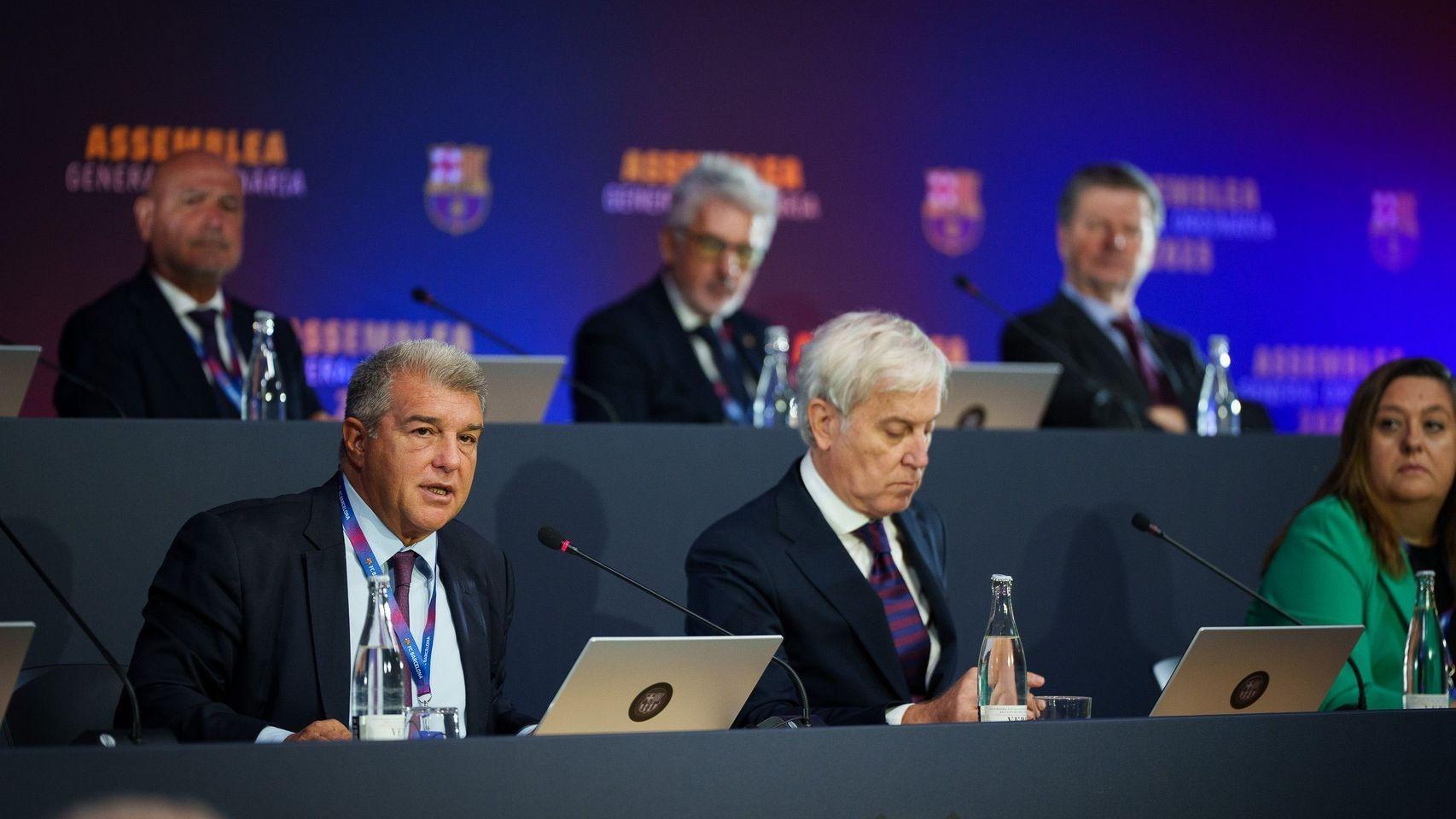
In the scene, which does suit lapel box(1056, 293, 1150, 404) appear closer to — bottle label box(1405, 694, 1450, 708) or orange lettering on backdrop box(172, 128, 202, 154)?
bottle label box(1405, 694, 1450, 708)

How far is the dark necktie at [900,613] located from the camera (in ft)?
11.1

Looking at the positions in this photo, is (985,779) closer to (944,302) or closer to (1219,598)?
(1219,598)

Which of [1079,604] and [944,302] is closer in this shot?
[1079,604]

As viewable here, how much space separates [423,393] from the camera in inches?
115

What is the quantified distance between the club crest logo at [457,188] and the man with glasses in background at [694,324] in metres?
0.97

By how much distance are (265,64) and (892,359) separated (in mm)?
3560

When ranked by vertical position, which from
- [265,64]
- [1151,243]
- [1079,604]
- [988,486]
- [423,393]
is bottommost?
[1079,604]

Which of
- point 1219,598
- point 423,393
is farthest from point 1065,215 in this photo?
point 423,393

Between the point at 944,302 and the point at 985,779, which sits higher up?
the point at 944,302

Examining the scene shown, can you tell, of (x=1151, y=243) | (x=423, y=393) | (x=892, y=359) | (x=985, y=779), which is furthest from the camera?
(x=1151, y=243)

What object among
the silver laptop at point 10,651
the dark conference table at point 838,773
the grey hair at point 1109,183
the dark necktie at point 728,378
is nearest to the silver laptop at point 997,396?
the dark necktie at point 728,378

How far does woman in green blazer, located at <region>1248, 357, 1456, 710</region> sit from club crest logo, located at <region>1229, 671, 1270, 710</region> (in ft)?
2.57

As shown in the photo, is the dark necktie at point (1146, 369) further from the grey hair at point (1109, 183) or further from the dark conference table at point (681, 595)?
the dark conference table at point (681, 595)

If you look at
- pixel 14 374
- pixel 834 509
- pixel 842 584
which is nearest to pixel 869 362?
pixel 834 509
